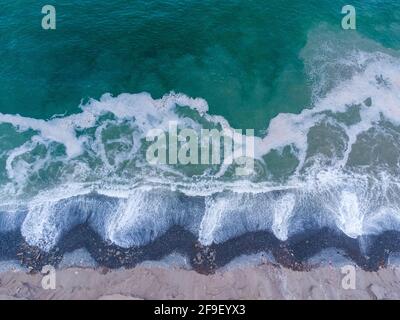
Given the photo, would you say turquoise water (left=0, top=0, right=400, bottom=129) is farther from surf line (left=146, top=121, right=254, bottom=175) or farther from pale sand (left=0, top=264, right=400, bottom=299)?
pale sand (left=0, top=264, right=400, bottom=299)

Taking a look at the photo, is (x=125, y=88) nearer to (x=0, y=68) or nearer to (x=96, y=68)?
(x=96, y=68)

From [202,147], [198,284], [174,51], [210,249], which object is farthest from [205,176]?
[174,51]

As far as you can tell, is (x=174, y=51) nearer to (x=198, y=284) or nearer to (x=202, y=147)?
(x=202, y=147)

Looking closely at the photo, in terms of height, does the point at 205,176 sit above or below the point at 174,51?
below

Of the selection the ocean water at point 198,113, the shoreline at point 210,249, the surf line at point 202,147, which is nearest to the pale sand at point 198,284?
the shoreline at point 210,249
